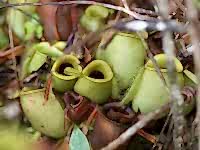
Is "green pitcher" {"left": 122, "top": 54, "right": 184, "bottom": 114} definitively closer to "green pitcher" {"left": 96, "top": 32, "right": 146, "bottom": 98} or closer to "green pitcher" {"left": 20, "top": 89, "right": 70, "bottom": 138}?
"green pitcher" {"left": 96, "top": 32, "right": 146, "bottom": 98}

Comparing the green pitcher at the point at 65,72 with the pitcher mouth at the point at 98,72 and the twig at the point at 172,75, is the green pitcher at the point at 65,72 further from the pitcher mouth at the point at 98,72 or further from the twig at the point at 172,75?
the twig at the point at 172,75

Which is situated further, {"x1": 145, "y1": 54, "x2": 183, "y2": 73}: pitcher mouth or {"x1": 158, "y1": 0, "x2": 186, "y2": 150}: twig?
{"x1": 145, "y1": 54, "x2": 183, "y2": 73}: pitcher mouth

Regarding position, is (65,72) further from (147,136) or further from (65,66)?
(147,136)

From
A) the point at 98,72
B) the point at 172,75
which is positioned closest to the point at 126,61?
the point at 98,72

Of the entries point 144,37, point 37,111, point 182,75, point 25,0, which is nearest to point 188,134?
point 182,75

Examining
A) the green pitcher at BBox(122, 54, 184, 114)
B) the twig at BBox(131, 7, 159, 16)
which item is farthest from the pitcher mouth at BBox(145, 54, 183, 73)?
the twig at BBox(131, 7, 159, 16)
